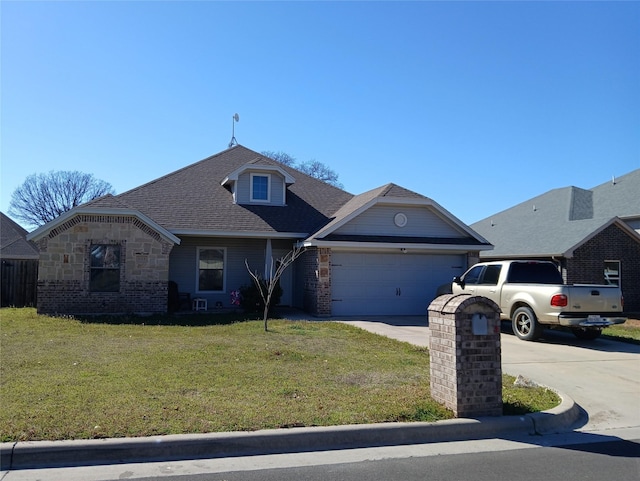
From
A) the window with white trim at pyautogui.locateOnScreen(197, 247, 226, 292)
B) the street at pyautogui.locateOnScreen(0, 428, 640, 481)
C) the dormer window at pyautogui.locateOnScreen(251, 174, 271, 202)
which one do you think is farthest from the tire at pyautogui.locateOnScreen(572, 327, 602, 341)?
the window with white trim at pyautogui.locateOnScreen(197, 247, 226, 292)

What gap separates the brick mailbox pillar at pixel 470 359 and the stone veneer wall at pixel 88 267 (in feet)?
39.3

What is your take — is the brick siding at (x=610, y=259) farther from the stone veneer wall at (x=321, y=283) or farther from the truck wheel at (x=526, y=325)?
the stone veneer wall at (x=321, y=283)

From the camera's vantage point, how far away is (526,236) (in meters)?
23.7

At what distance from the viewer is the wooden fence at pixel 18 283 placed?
19281mm

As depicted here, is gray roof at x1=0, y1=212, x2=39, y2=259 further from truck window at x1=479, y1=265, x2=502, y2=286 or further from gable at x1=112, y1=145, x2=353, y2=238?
truck window at x1=479, y1=265, x2=502, y2=286

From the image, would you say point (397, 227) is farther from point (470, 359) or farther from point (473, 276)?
point (470, 359)

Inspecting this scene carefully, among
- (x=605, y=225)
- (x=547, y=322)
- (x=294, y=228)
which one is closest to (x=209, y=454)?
(x=547, y=322)

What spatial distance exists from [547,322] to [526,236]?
12.8 meters

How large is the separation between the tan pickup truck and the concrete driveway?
0.51 meters

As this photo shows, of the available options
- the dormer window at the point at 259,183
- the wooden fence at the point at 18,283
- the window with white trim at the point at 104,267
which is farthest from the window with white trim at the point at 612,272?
the wooden fence at the point at 18,283

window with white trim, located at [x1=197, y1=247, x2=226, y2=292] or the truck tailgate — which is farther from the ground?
window with white trim, located at [x1=197, y1=247, x2=226, y2=292]

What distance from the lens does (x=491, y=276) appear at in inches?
543

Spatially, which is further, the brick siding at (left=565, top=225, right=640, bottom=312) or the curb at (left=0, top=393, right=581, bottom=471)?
the brick siding at (left=565, top=225, right=640, bottom=312)

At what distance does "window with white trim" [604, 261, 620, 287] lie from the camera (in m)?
21.0
